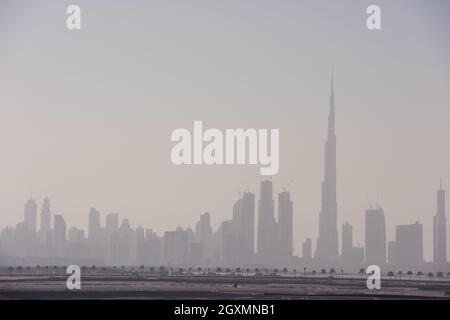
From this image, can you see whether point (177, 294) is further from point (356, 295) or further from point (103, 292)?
point (356, 295)
